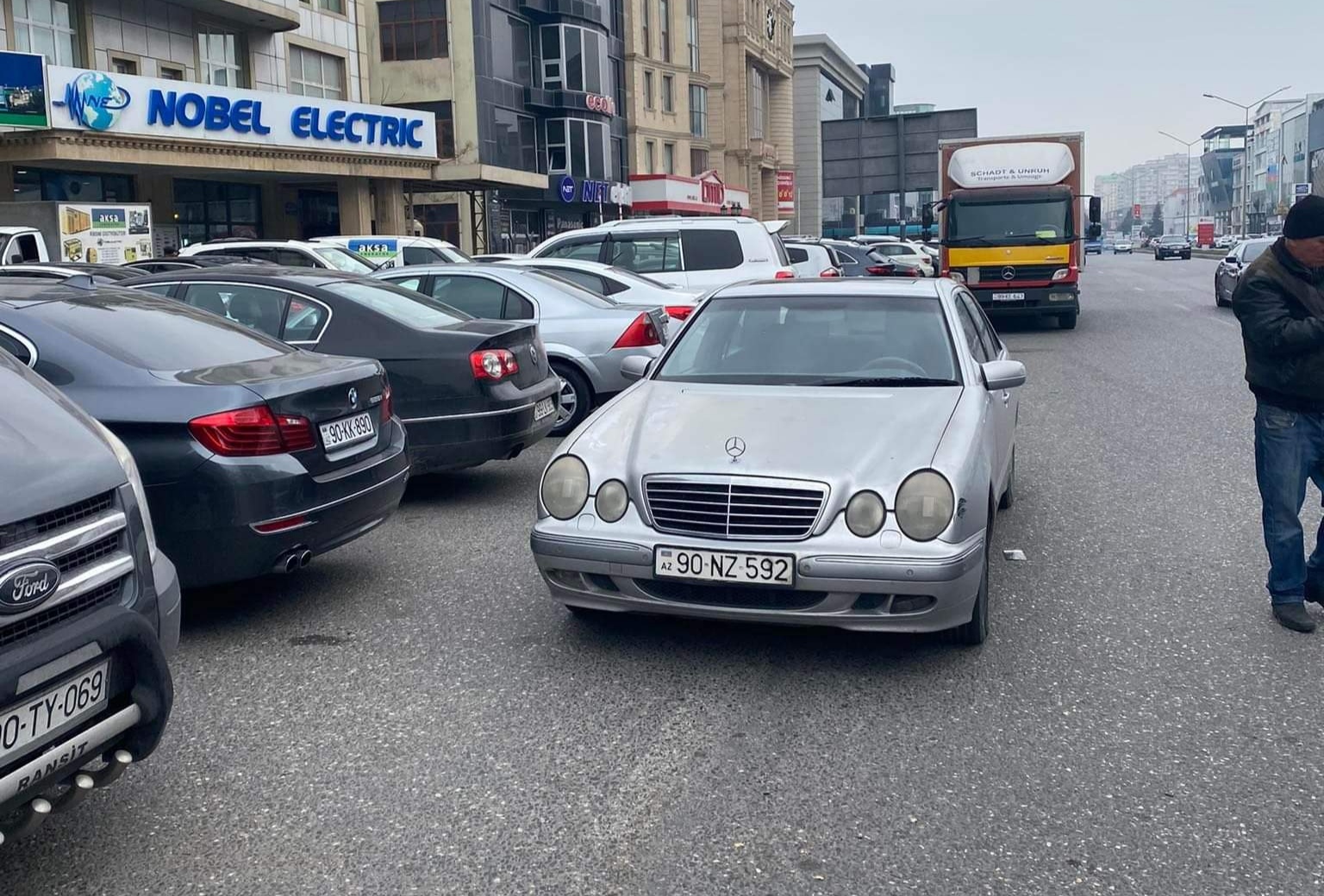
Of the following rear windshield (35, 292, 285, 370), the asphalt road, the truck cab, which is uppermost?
the truck cab

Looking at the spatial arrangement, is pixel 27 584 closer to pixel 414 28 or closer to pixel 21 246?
pixel 21 246

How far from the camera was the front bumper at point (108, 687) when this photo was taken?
9.66 feet

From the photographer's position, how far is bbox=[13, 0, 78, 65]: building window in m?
25.8

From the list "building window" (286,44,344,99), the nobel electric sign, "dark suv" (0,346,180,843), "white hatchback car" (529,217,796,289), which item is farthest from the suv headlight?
"building window" (286,44,344,99)

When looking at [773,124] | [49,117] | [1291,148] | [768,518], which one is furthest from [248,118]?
[1291,148]

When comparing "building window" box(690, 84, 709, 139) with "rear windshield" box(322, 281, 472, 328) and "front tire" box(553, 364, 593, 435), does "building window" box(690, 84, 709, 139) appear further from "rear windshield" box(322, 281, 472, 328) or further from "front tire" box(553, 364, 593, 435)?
"rear windshield" box(322, 281, 472, 328)

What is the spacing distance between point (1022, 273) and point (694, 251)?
301 inches

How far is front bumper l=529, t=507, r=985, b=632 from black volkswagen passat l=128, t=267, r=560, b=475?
2.97m

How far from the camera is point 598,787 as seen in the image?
3957mm

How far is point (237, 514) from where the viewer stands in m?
5.29

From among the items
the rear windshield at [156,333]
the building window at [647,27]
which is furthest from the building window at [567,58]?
the rear windshield at [156,333]

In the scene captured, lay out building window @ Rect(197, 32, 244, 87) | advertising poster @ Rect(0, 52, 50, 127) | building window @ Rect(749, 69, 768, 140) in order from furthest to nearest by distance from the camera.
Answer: building window @ Rect(749, 69, 768, 140) → building window @ Rect(197, 32, 244, 87) → advertising poster @ Rect(0, 52, 50, 127)

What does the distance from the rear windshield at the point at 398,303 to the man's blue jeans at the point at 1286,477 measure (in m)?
4.91

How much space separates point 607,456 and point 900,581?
1.28 metres
